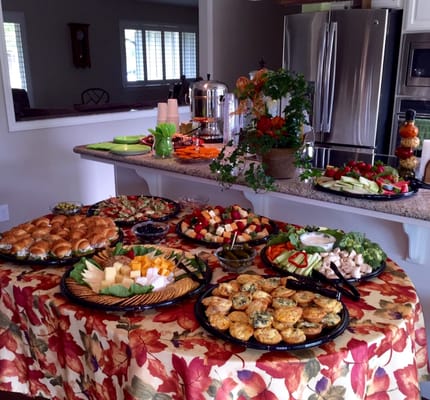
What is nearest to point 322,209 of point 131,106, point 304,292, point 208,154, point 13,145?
point 208,154

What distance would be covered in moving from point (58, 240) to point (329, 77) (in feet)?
9.24

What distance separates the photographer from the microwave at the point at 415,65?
338cm

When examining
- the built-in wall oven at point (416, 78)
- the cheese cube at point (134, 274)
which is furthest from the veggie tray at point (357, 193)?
the built-in wall oven at point (416, 78)

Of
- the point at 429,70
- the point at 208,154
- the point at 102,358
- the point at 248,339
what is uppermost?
the point at 429,70

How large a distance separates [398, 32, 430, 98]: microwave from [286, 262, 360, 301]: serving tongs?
2.59m

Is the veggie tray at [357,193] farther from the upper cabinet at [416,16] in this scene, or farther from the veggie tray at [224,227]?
the upper cabinet at [416,16]

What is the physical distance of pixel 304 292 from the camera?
1.21 meters


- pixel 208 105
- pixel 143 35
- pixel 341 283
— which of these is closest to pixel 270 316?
pixel 341 283

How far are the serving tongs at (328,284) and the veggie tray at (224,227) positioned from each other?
32cm

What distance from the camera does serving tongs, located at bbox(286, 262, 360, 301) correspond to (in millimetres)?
1206

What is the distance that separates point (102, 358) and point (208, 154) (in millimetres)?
1357

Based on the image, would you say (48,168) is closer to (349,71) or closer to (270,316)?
(349,71)

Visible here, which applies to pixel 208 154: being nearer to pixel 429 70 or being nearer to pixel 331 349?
pixel 331 349

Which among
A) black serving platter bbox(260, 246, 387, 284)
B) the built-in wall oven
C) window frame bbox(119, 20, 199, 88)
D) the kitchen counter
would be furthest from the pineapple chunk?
window frame bbox(119, 20, 199, 88)
